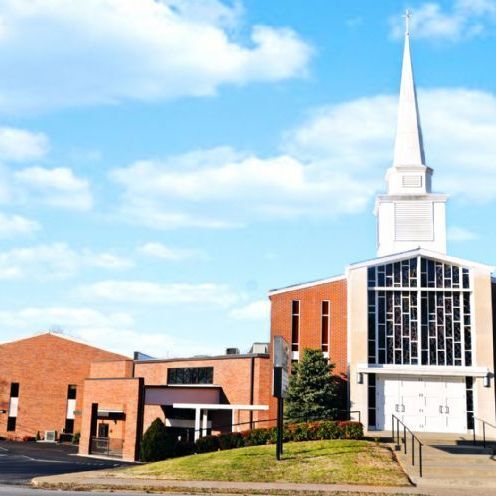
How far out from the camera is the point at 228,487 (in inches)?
817

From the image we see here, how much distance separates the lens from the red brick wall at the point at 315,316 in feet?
119

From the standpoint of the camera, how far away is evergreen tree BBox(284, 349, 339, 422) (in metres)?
33.6

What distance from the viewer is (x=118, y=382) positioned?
44938 millimetres

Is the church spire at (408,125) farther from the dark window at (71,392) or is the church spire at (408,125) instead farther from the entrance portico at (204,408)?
the dark window at (71,392)

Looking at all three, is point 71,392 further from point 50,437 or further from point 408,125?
point 408,125

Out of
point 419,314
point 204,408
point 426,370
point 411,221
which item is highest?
point 411,221

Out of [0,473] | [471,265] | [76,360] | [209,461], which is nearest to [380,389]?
[471,265]

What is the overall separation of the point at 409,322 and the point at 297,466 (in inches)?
526

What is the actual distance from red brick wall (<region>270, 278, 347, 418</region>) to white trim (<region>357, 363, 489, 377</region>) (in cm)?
192

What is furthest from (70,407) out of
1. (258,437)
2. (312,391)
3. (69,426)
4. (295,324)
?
(258,437)

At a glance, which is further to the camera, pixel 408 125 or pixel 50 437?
pixel 50 437

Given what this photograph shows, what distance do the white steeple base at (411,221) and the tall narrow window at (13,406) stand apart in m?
32.9

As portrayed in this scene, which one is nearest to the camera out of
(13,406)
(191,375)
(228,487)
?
(228,487)

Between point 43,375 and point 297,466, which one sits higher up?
point 43,375
